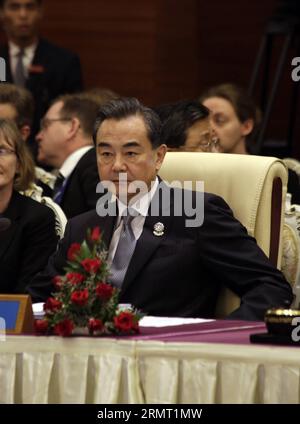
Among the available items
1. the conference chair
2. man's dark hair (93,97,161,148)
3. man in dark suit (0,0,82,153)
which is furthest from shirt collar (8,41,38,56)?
man's dark hair (93,97,161,148)

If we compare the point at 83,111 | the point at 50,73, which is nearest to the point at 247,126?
the point at 83,111

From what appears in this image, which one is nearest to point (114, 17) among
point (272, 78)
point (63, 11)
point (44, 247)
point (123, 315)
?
point (63, 11)

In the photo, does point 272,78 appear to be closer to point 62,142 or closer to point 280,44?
point 280,44

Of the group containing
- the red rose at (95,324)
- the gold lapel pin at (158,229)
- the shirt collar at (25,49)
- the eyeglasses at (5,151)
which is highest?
the shirt collar at (25,49)

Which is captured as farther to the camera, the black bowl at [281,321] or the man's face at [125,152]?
the man's face at [125,152]

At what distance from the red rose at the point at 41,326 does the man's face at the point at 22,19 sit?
4.39 meters

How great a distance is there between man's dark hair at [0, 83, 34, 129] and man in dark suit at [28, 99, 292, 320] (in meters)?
2.22

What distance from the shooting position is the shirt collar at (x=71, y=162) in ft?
21.9

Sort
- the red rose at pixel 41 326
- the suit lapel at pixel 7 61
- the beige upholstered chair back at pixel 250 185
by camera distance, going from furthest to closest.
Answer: the suit lapel at pixel 7 61, the beige upholstered chair back at pixel 250 185, the red rose at pixel 41 326

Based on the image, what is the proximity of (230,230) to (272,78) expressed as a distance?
454 cm

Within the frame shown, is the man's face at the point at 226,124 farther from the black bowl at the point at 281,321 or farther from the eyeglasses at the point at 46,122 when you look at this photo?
the black bowl at the point at 281,321

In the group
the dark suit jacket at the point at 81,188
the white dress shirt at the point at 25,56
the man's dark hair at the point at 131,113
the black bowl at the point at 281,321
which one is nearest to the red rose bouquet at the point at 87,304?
the black bowl at the point at 281,321

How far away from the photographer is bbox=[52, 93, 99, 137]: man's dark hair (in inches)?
279

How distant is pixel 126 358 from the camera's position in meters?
3.70
